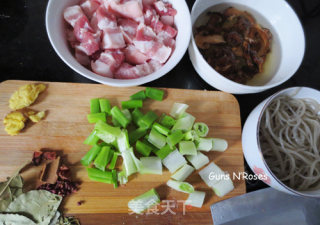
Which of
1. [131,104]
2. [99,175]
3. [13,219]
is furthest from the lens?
[131,104]

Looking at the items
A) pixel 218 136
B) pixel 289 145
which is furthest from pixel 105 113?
pixel 289 145

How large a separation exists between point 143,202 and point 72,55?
2.56 feet

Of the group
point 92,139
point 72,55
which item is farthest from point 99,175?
point 72,55

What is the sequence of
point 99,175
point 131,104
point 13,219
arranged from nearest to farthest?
point 13,219 < point 99,175 < point 131,104

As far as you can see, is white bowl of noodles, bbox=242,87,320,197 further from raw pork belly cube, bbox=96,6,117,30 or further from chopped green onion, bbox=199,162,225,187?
raw pork belly cube, bbox=96,6,117,30

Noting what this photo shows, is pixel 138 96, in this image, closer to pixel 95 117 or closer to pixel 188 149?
pixel 95 117

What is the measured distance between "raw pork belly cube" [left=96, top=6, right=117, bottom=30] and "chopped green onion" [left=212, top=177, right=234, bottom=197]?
948mm

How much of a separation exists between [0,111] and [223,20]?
126 cm

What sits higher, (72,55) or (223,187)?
(72,55)

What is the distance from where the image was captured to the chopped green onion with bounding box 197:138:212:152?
1.24 meters

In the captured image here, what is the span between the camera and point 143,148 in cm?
120

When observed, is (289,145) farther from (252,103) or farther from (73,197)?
(73,197)

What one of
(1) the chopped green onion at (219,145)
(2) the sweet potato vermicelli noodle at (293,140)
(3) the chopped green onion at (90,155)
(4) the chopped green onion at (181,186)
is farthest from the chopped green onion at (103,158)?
(2) the sweet potato vermicelli noodle at (293,140)

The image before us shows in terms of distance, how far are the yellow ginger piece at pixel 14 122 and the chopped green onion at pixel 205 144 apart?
34.7 inches
